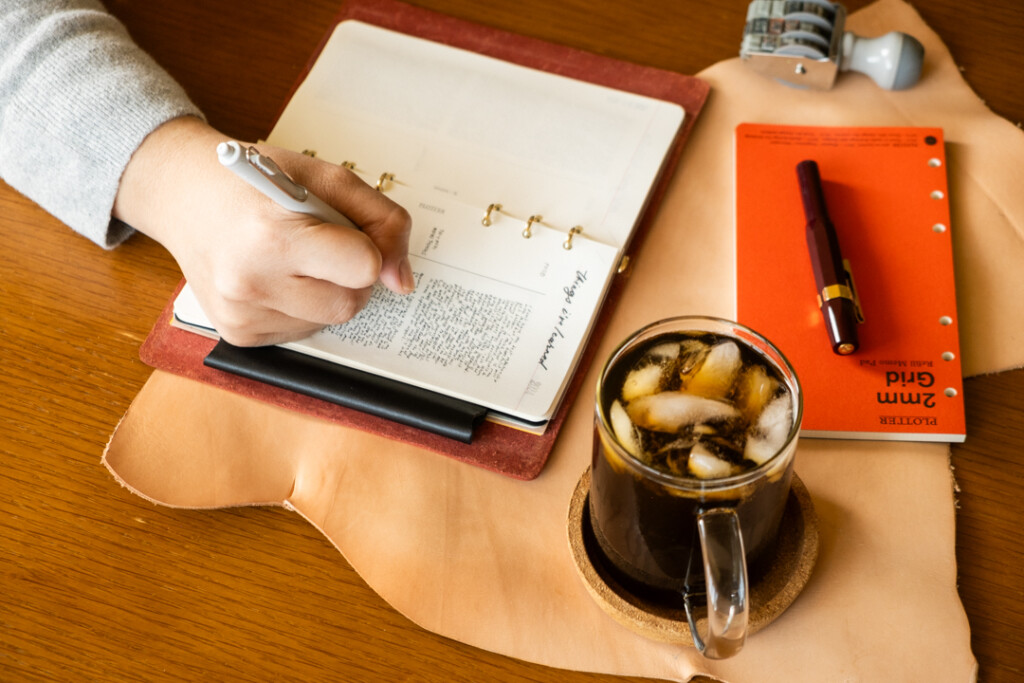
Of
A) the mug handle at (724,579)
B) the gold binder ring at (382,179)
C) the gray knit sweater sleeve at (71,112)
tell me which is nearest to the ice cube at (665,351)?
the mug handle at (724,579)

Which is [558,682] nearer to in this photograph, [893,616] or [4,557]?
[893,616]

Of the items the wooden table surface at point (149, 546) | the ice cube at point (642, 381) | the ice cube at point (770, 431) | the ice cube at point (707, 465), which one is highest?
the ice cube at point (642, 381)

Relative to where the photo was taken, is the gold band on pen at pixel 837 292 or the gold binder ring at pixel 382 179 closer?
the gold band on pen at pixel 837 292

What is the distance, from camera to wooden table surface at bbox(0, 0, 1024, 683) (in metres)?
0.64

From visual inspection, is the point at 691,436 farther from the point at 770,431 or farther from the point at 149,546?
the point at 149,546

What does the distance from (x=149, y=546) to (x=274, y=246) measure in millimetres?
258

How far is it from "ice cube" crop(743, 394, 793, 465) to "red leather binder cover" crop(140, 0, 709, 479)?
0.22 meters

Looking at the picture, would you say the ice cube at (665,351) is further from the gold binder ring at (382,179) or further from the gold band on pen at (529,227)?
the gold binder ring at (382,179)

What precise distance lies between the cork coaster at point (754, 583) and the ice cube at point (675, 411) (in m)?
0.16

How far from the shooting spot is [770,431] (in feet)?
1.71

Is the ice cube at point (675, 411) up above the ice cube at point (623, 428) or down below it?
above

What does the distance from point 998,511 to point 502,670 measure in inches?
15.7

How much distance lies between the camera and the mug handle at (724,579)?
1.60ft

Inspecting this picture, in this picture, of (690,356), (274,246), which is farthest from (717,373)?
(274,246)
